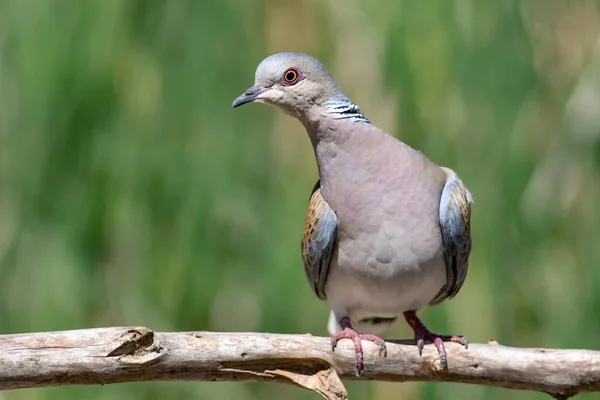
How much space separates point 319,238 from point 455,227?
14.7 inches

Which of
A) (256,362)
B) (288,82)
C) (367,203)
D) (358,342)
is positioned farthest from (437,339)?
(288,82)

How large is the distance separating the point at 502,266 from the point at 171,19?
142cm

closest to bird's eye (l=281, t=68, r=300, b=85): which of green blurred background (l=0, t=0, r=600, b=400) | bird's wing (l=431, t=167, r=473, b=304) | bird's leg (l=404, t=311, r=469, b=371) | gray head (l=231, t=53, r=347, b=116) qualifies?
gray head (l=231, t=53, r=347, b=116)

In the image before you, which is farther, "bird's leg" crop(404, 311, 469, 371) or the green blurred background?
the green blurred background

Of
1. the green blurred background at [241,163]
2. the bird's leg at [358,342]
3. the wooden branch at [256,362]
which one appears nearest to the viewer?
the wooden branch at [256,362]

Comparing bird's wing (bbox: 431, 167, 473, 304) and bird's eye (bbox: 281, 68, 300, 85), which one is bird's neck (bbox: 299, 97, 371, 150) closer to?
bird's eye (bbox: 281, 68, 300, 85)

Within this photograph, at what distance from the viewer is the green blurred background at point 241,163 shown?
296 centimetres

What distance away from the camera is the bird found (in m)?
2.42

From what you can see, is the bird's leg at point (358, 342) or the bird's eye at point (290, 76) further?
the bird's eye at point (290, 76)

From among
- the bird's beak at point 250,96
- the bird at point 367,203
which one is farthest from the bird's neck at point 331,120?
the bird's beak at point 250,96

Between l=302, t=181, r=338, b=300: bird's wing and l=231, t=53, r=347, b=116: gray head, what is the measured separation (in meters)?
0.29

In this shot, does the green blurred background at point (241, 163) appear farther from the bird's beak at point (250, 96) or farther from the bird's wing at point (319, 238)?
the bird's beak at point (250, 96)

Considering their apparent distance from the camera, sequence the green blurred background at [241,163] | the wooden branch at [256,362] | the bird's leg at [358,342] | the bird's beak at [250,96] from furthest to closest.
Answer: the green blurred background at [241,163]
the bird's beak at [250,96]
the bird's leg at [358,342]
the wooden branch at [256,362]

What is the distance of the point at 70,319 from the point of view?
2.91 m
